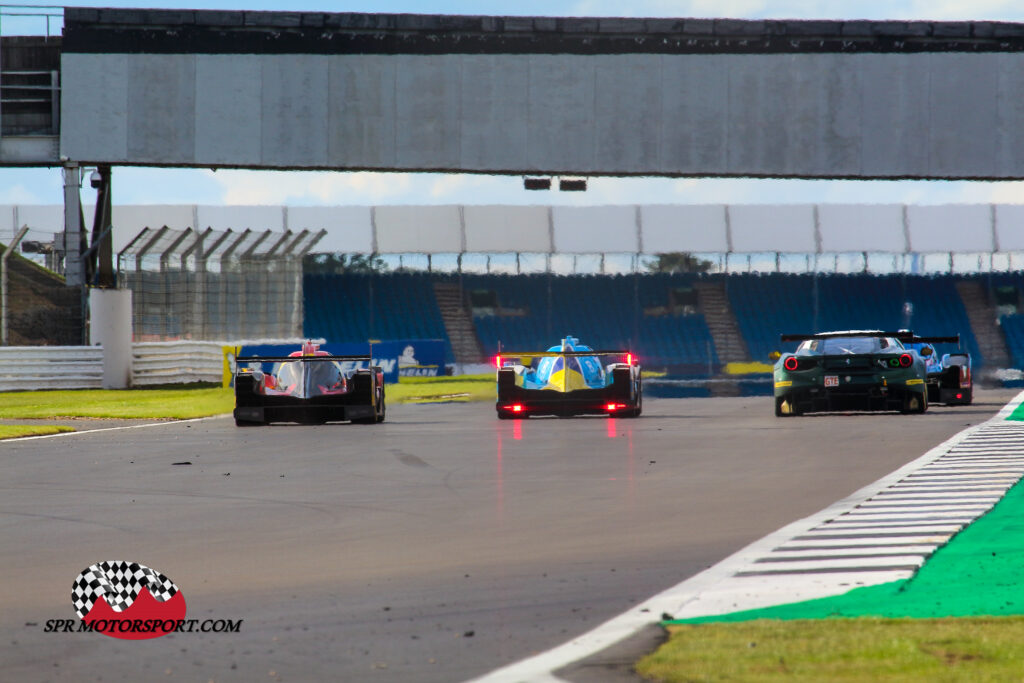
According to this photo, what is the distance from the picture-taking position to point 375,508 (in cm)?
856

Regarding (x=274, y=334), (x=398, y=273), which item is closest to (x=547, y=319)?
(x=398, y=273)

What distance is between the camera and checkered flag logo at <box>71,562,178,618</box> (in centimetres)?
513

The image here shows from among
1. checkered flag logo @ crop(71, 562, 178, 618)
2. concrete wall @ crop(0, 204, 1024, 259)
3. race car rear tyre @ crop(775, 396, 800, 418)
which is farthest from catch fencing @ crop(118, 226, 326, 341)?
checkered flag logo @ crop(71, 562, 178, 618)

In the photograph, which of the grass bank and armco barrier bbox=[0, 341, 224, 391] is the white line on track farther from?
armco barrier bbox=[0, 341, 224, 391]

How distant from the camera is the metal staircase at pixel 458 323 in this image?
55.8 metres

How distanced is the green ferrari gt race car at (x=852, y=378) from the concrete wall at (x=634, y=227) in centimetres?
4129

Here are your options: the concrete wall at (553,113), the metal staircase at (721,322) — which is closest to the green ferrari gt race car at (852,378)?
the concrete wall at (553,113)

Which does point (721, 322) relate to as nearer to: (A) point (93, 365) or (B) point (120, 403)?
(A) point (93, 365)

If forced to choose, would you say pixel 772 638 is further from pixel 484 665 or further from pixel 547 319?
pixel 547 319

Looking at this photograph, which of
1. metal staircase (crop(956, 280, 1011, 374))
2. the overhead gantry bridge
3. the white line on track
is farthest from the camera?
metal staircase (crop(956, 280, 1011, 374))

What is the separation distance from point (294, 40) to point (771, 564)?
27210mm

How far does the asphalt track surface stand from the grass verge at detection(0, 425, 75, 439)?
5.02ft

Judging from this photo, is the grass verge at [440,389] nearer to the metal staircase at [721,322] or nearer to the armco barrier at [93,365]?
the armco barrier at [93,365]

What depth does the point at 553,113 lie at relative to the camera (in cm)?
3164
